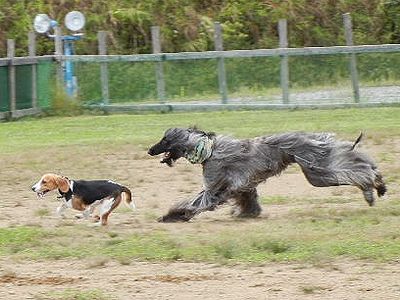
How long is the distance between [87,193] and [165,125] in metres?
9.41

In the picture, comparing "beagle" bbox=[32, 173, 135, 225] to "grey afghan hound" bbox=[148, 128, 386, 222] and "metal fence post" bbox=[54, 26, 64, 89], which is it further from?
"metal fence post" bbox=[54, 26, 64, 89]

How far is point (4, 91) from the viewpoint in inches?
840

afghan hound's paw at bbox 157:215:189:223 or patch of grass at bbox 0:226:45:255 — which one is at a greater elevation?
afghan hound's paw at bbox 157:215:189:223

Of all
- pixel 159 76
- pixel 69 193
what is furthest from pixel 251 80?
pixel 69 193

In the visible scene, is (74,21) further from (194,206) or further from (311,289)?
(311,289)

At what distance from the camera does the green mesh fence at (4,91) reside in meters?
21.3

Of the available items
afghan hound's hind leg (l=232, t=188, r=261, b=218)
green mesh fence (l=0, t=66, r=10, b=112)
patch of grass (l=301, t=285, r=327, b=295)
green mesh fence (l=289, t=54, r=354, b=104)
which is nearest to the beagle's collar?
afghan hound's hind leg (l=232, t=188, r=261, b=218)

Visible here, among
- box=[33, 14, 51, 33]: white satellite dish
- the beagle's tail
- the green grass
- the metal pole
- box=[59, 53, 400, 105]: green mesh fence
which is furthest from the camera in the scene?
box=[33, 14, 51, 33]: white satellite dish

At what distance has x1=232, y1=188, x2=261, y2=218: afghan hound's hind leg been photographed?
1013cm

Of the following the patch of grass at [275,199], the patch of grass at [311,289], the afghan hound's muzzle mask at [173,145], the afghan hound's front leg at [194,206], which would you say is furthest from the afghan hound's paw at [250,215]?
the patch of grass at [311,289]

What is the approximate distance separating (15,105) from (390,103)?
23.7 feet

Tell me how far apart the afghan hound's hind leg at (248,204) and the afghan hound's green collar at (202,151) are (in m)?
0.47

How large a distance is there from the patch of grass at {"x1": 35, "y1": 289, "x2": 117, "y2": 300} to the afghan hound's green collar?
10.5 feet

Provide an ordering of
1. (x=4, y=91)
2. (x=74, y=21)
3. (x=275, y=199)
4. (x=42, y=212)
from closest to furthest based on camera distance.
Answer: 1. (x=42, y=212)
2. (x=275, y=199)
3. (x=4, y=91)
4. (x=74, y=21)
